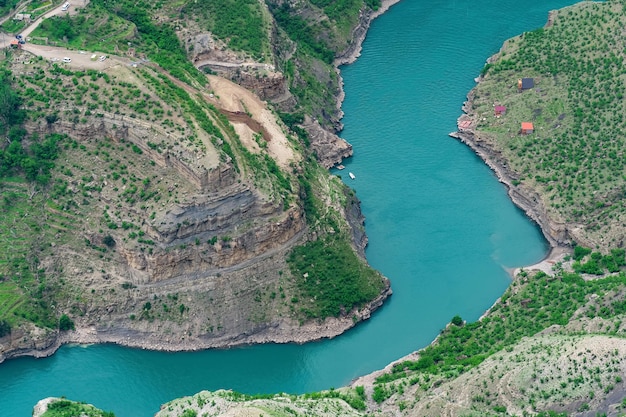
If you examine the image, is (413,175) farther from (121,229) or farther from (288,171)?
(121,229)

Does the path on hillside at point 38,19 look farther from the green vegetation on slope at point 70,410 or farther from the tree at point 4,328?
the green vegetation on slope at point 70,410

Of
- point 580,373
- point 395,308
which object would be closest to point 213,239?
point 395,308

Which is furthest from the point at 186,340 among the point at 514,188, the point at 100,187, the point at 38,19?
the point at 514,188

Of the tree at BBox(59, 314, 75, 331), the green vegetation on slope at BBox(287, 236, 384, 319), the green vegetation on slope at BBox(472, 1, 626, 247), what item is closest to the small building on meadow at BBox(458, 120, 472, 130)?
the green vegetation on slope at BBox(472, 1, 626, 247)

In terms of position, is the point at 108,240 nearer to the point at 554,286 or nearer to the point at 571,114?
the point at 554,286

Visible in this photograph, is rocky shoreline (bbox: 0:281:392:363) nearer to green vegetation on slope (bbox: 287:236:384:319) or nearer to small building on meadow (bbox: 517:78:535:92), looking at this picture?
green vegetation on slope (bbox: 287:236:384:319)

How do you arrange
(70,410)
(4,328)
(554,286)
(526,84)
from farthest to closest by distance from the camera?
(526,84) < (554,286) < (4,328) < (70,410)
